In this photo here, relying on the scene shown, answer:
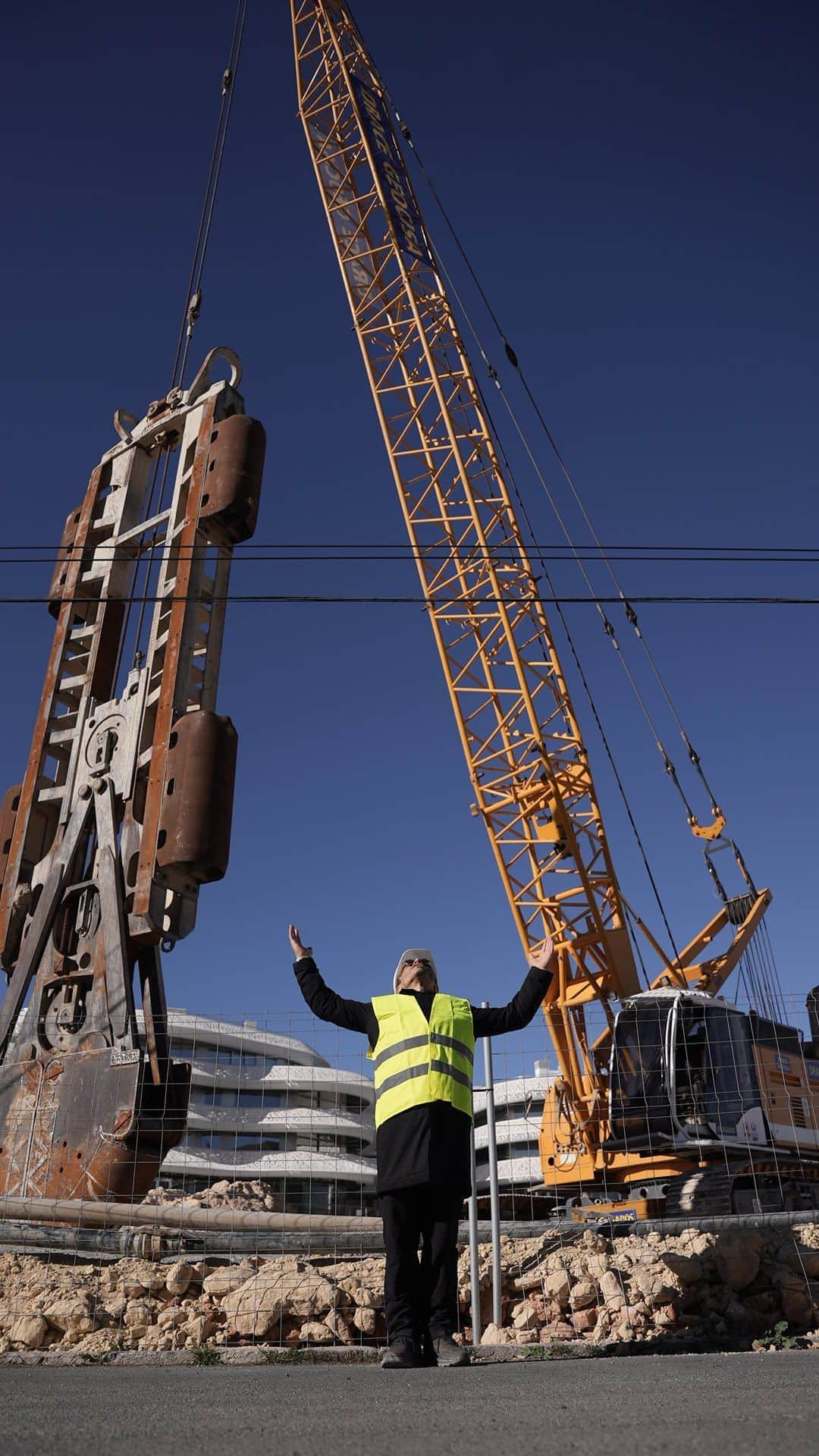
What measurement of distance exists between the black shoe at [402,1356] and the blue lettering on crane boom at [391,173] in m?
22.8

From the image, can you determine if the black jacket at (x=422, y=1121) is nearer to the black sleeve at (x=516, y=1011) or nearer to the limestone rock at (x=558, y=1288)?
the black sleeve at (x=516, y=1011)

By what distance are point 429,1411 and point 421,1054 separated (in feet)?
6.01

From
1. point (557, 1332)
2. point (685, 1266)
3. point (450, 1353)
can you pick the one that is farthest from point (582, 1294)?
point (450, 1353)

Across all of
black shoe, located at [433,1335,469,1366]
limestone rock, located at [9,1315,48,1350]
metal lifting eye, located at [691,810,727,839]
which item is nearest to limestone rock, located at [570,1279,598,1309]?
black shoe, located at [433,1335,469,1366]

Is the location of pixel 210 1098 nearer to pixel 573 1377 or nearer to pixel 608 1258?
pixel 608 1258

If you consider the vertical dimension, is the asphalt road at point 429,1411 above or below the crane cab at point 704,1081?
below

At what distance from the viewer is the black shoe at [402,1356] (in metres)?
4.15

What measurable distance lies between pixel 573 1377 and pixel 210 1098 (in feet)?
154

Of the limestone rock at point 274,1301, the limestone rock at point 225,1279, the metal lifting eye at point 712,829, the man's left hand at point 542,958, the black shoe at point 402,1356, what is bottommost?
the black shoe at point 402,1356

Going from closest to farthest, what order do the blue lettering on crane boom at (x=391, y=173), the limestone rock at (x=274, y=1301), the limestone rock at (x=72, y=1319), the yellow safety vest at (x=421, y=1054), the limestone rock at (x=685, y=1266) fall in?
the yellow safety vest at (x=421, y=1054) < the limestone rock at (x=274, y=1301) < the limestone rock at (x=72, y=1319) < the limestone rock at (x=685, y=1266) < the blue lettering on crane boom at (x=391, y=173)

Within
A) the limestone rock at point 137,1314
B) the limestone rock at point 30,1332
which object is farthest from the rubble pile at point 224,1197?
the limestone rock at point 30,1332

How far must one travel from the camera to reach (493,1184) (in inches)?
248

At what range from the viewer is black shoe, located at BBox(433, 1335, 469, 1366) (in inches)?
168

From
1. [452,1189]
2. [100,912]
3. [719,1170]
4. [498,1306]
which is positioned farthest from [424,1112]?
[719,1170]
